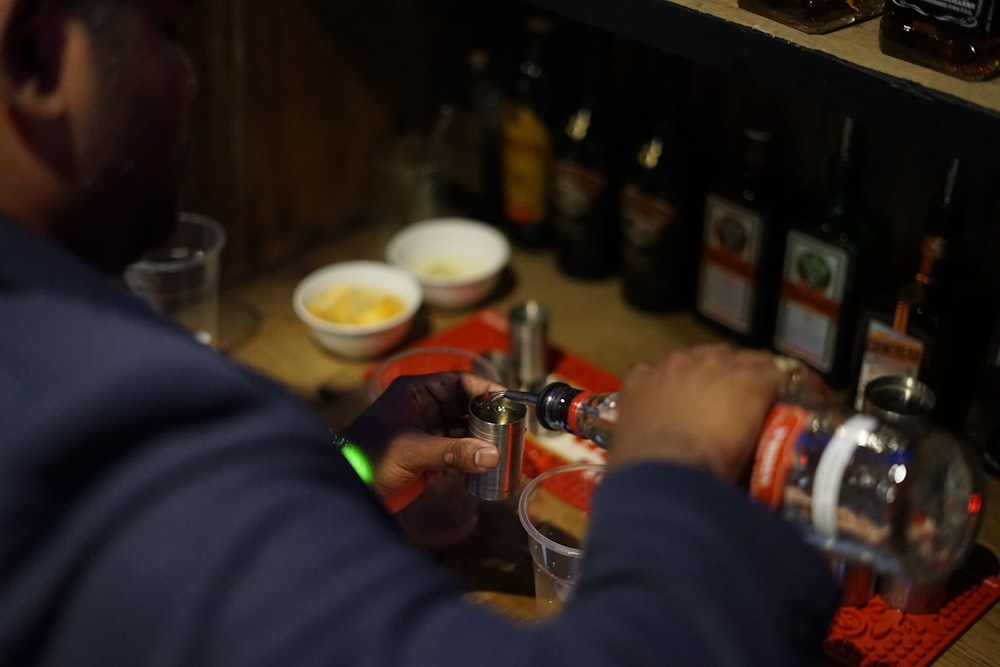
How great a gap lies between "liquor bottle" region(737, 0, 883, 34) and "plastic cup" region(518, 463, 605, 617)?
39cm

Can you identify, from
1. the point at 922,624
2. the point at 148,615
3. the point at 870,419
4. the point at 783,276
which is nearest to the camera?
the point at 148,615

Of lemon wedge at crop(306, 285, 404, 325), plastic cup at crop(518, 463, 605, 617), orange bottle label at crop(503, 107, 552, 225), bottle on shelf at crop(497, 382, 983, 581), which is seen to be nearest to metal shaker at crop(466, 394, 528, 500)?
plastic cup at crop(518, 463, 605, 617)

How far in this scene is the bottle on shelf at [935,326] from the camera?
105cm

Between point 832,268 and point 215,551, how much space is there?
2.64ft

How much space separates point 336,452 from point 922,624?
60 centimetres

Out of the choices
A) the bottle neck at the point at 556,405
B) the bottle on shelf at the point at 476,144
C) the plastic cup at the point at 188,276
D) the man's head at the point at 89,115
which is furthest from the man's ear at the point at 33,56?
the bottle on shelf at the point at 476,144

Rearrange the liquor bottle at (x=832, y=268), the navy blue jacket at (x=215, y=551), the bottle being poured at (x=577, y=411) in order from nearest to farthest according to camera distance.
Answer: the navy blue jacket at (x=215, y=551)
the bottle being poured at (x=577, y=411)
the liquor bottle at (x=832, y=268)

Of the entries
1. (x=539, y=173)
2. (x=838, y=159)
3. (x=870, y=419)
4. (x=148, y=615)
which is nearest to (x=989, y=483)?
(x=838, y=159)

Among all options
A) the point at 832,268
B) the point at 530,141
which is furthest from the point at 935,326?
the point at 530,141

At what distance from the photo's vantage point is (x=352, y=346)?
1304mm

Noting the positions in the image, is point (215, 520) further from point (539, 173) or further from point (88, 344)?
point (539, 173)

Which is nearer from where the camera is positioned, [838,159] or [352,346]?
[838,159]

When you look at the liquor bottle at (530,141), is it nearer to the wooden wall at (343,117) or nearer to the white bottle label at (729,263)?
the wooden wall at (343,117)

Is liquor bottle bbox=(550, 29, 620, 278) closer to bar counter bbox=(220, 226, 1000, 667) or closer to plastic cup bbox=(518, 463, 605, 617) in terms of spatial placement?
bar counter bbox=(220, 226, 1000, 667)
